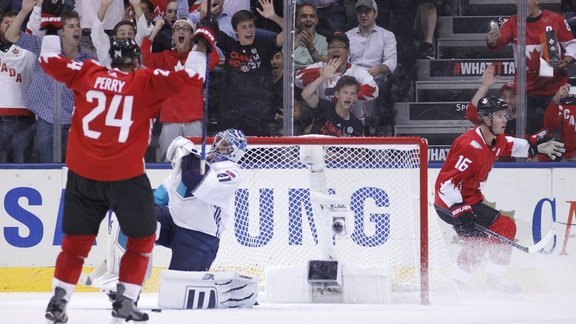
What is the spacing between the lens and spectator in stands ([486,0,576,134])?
Answer: 24.4ft

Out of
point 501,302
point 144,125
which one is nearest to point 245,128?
point 501,302

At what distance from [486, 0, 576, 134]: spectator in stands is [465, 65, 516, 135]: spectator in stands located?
3.7 inches

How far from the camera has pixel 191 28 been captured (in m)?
7.47

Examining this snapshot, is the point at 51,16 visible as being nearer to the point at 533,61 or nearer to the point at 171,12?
the point at 171,12

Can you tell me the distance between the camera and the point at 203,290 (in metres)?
5.94

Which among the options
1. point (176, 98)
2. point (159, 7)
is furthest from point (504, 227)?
point (159, 7)

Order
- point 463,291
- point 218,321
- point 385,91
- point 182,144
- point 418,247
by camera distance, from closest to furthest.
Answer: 1. point 218,321
2. point 182,144
3. point 418,247
4. point 463,291
5. point 385,91

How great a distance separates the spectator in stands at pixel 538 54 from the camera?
293 inches

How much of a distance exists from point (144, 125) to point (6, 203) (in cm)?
277

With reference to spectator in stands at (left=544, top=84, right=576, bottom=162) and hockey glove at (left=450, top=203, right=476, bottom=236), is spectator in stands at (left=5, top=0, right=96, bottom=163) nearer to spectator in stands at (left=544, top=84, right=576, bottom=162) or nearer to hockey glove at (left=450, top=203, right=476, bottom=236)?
hockey glove at (left=450, top=203, right=476, bottom=236)

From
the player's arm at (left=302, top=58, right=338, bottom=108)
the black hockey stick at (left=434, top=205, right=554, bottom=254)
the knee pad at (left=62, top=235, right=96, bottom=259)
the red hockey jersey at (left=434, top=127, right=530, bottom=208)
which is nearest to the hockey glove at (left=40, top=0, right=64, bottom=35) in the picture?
the knee pad at (left=62, top=235, right=96, bottom=259)

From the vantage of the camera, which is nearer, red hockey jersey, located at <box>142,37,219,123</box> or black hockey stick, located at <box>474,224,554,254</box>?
black hockey stick, located at <box>474,224,554,254</box>

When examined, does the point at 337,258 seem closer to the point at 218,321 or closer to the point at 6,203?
the point at 218,321

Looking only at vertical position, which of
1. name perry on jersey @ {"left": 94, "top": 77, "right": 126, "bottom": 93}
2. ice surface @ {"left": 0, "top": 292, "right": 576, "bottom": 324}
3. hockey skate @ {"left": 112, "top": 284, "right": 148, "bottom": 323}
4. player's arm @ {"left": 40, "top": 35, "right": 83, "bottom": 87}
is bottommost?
ice surface @ {"left": 0, "top": 292, "right": 576, "bottom": 324}
